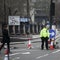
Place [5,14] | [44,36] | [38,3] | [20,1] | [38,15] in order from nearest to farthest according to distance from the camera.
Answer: [44,36] < [5,14] < [20,1] < [38,3] < [38,15]

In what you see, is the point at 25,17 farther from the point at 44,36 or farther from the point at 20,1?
the point at 44,36

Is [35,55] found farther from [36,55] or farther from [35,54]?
[35,54]

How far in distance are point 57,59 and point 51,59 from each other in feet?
Answer: 1.05

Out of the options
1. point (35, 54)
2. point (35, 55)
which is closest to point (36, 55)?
point (35, 55)

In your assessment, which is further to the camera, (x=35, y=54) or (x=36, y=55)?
(x=35, y=54)

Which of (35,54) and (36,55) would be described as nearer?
(36,55)

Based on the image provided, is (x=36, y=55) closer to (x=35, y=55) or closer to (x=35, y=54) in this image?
(x=35, y=55)

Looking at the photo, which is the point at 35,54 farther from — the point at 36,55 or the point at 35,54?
the point at 36,55

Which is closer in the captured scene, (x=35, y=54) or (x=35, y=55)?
(x=35, y=55)

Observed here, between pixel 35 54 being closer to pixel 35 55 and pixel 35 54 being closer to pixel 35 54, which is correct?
pixel 35 54

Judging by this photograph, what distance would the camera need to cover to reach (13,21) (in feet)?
129

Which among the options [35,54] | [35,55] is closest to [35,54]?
[35,54]

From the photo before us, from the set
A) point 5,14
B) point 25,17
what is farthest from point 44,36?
point 25,17

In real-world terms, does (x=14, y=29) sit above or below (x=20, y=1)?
below
